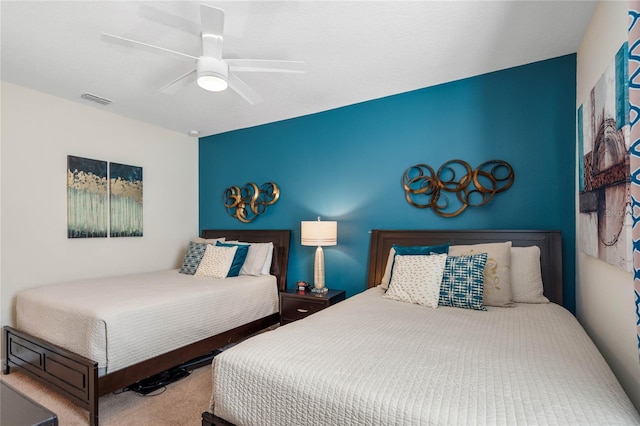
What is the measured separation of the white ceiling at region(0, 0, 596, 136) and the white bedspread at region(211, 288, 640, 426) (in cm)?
181

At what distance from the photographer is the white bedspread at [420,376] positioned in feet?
3.14

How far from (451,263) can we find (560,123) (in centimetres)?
142

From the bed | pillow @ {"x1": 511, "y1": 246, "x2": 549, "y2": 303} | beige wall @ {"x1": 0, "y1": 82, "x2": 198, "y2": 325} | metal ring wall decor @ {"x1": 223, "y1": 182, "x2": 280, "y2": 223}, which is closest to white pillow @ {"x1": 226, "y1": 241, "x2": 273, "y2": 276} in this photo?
metal ring wall decor @ {"x1": 223, "y1": 182, "x2": 280, "y2": 223}

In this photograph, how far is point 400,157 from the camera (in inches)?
123

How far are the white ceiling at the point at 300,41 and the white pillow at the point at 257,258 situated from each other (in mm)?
1605

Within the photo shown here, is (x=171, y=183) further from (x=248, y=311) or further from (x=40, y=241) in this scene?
(x=248, y=311)

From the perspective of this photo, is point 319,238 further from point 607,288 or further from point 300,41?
point 607,288

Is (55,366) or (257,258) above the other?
(257,258)

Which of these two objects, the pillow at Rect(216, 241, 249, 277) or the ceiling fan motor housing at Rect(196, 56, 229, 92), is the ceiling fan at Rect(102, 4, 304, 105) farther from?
the pillow at Rect(216, 241, 249, 277)

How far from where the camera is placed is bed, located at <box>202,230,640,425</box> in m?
0.96

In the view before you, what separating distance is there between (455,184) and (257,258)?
216 cm

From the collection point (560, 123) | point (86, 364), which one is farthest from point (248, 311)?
point (560, 123)

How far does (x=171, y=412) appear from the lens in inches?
84.7

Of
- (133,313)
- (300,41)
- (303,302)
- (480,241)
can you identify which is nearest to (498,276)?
(480,241)
